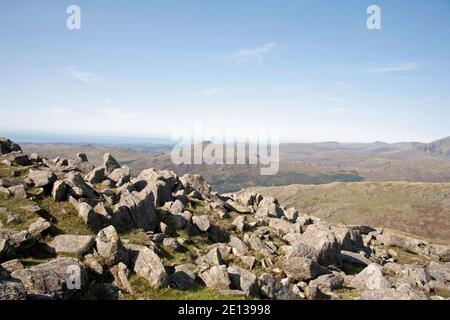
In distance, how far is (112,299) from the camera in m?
16.4

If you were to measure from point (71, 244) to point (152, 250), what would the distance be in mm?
4999

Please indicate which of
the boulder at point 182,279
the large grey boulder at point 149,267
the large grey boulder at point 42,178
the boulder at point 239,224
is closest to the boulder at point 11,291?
the large grey boulder at point 149,267

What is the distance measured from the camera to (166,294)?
57.1 feet

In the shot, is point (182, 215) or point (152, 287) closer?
point (152, 287)

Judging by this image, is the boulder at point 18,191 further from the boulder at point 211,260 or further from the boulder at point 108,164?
the boulder at point 108,164

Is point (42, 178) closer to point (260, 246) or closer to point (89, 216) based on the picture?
point (89, 216)

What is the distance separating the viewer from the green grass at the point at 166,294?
16922mm

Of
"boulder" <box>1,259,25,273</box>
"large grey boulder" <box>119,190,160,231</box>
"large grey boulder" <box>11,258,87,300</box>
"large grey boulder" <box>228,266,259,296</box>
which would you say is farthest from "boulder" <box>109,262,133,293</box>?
"large grey boulder" <box>119,190,160,231</box>

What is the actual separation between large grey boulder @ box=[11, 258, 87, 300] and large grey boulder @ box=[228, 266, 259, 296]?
8.19 metres

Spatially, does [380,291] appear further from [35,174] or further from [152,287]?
[35,174]

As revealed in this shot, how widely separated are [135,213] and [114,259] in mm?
10336

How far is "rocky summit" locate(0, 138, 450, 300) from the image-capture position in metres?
17.5

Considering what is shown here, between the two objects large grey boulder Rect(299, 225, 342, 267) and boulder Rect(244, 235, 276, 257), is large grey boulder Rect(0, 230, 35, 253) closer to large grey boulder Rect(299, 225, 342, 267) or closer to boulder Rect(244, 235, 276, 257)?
boulder Rect(244, 235, 276, 257)
